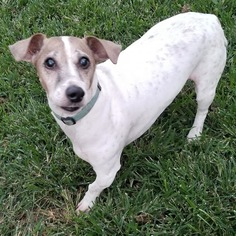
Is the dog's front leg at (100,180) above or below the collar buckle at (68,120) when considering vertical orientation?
below

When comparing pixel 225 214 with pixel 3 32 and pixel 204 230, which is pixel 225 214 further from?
pixel 3 32

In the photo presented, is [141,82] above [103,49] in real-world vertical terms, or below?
below

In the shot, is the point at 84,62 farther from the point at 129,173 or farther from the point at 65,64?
the point at 129,173

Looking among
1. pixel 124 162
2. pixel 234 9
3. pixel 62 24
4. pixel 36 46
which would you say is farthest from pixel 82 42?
pixel 234 9

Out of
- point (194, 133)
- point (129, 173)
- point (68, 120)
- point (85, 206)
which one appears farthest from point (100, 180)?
point (194, 133)

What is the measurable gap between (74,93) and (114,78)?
26.2 inches

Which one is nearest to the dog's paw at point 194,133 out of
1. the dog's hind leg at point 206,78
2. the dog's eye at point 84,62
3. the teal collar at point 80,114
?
the dog's hind leg at point 206,78

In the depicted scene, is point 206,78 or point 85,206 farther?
point 206,78

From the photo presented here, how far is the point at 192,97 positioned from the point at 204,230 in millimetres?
1358

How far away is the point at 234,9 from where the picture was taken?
17.1 feet

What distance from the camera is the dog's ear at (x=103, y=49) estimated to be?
3.11m

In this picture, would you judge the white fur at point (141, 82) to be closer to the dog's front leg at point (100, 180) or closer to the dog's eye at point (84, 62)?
the dog's front leg at point (100, 180)

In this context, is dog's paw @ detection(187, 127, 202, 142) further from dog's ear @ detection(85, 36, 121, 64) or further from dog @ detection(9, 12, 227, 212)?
dog's ear @ detection(85, 36, 121, 64)

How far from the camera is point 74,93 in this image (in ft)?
9.34
